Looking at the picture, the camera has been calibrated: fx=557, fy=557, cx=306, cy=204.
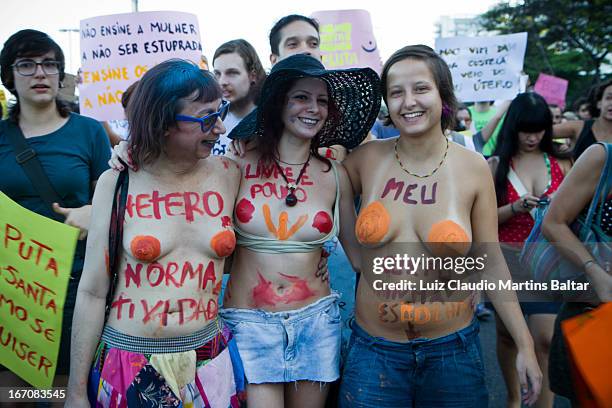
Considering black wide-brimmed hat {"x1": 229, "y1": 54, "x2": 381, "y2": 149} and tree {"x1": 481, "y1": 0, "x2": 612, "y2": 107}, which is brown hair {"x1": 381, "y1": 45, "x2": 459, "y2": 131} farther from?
tree {"x1": 481, "y1": 0, "x2": 612, "y2": 107}

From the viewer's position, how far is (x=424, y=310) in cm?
241

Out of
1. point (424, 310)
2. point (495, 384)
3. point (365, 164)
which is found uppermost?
point (365, 164)

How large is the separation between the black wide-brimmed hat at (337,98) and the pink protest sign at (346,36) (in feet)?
8.80

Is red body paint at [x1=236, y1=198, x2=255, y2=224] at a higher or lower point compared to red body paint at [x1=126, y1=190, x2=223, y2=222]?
lower

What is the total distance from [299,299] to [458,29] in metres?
86.5

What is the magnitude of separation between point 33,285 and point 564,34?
34.5m

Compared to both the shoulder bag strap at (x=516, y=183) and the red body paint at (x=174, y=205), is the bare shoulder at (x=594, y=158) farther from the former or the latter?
the red body paint at (x=174, y=205)

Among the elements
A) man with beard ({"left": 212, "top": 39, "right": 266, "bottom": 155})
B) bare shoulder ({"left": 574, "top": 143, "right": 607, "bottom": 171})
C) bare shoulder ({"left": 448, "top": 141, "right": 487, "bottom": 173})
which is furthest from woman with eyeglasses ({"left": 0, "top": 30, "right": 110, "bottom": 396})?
bare shoulder ({"left": 574, "top": 143, "right": 607, "bottom": 171})

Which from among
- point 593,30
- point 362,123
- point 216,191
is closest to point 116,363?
point 216,191

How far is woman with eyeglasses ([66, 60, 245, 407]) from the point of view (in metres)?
2.19

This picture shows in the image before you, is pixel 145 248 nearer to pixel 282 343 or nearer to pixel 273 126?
pixel 282 343

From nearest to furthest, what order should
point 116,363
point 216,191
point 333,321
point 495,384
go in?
point 116,363, point 216,191, point 333,321, point 495,384

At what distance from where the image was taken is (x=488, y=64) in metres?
6.33

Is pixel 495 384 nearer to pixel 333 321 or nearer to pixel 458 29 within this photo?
pixel 333 321
